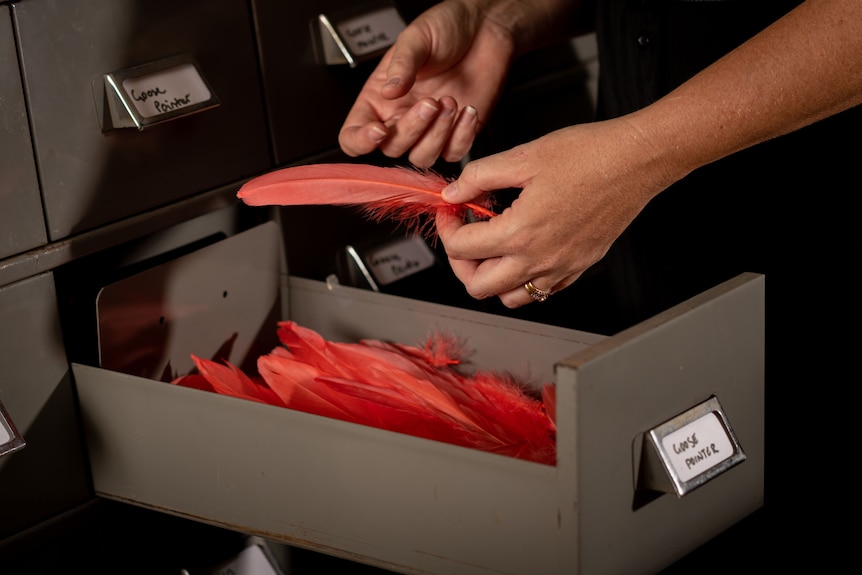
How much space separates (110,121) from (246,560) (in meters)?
0.55

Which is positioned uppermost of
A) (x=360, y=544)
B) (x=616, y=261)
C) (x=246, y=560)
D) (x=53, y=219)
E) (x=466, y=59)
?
(x=466, y=59)

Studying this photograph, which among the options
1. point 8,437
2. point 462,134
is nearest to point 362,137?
point 462,134

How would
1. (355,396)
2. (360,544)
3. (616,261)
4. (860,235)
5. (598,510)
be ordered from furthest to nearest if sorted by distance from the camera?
1. (616,261)
2. (860,235)
3. (355,396)
4. (360,544)
5. (598,510)

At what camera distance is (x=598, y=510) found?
793mm

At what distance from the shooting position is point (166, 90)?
1.05 meters

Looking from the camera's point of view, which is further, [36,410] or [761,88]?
[36,410]

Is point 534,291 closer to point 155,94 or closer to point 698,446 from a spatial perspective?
point 698,446

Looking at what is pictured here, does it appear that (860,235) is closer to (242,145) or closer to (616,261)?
(616,261)

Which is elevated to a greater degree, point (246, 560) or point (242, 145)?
point (242, 145)

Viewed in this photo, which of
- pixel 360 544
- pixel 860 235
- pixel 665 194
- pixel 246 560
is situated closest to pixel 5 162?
pixel 360 544

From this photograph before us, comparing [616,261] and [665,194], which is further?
[616,261]

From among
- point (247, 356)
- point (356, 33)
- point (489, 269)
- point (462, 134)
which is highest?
point (356, 33)

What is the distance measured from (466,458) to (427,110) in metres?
0.44

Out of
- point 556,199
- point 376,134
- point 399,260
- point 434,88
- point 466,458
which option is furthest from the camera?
point 399,260
